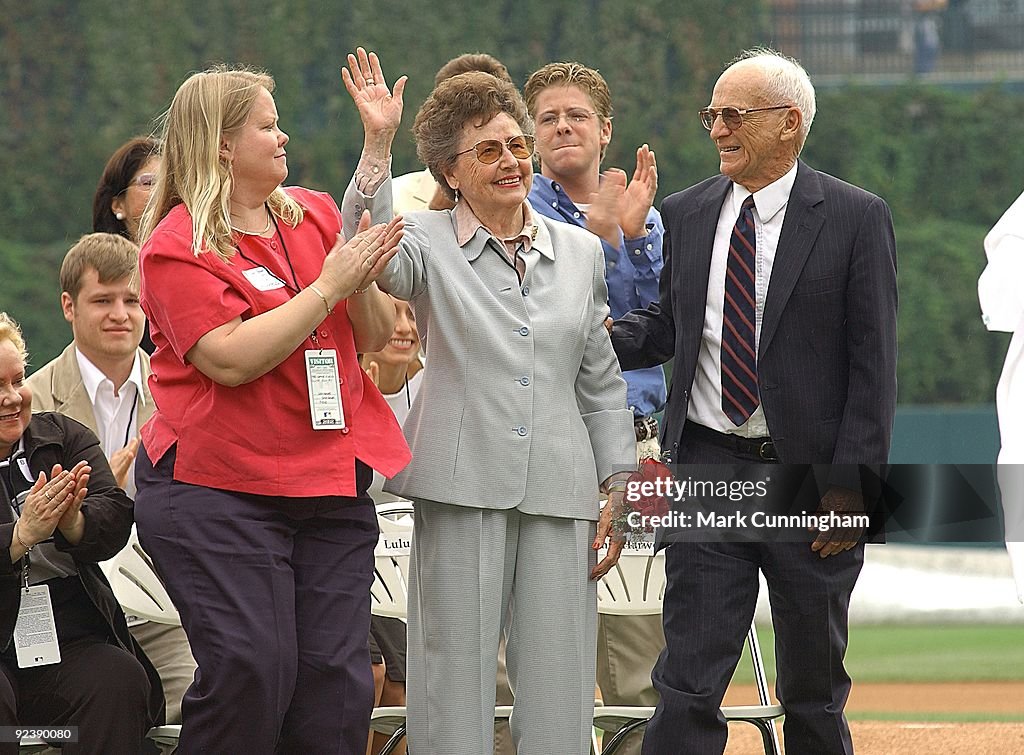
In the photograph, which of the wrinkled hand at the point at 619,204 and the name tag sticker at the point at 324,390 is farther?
the wrinkled hand at the point at 619,204

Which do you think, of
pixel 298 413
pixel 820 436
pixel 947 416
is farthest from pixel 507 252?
pixel 947 416

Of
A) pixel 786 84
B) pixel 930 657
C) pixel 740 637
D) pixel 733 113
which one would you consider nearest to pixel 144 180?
pixel 733 113

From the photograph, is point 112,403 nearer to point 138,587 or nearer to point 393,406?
point 138,587

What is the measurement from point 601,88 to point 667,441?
119 centimetres

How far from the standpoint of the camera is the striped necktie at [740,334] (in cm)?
355

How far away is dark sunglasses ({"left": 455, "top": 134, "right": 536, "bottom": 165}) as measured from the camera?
3.30 metres

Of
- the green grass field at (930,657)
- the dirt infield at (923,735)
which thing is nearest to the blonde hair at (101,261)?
the dirt infield at (923,735)

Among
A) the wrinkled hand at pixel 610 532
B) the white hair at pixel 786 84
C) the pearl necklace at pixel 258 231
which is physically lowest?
the wrinkled hand at pixel 610 532

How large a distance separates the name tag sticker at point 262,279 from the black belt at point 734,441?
3.37ft

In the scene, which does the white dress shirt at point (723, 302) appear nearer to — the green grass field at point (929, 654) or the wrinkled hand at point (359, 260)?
the wrinkled hand at point (359, 260)

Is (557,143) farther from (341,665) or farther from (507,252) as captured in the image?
(341,665)

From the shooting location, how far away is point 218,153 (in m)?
3.19

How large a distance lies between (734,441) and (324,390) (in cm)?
99

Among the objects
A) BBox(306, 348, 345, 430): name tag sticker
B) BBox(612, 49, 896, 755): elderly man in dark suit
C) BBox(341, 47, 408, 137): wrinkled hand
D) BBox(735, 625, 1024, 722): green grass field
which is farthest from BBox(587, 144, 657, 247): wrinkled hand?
BBox(735, 625, 1024, 722): green grass field
